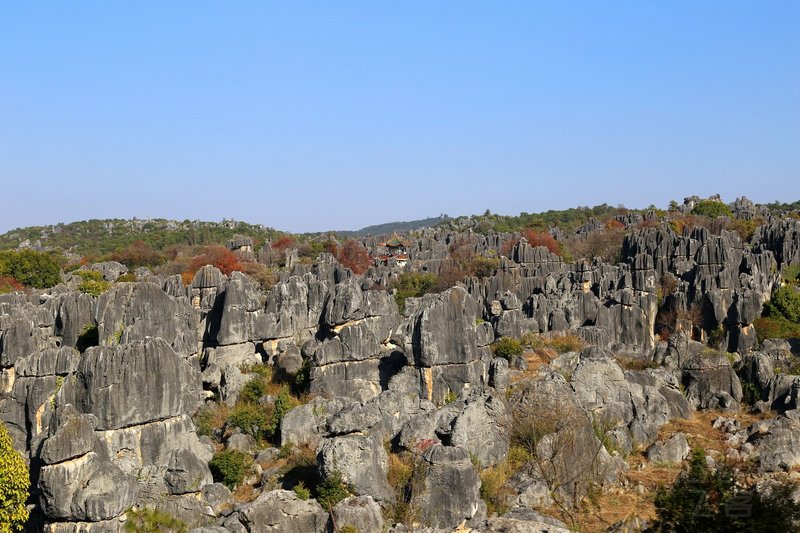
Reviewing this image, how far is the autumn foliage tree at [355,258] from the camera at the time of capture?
2271 inches

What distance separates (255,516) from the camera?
13.4 meters

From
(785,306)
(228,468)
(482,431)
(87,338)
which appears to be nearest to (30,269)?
(87,338)

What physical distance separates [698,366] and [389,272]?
27.6 metres

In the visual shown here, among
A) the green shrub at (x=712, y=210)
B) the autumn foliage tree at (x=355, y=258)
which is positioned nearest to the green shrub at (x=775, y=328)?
the autumn foliage tree at (x=355, y=258)

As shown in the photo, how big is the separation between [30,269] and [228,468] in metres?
39.1

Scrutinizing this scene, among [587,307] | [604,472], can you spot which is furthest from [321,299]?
[604,472]

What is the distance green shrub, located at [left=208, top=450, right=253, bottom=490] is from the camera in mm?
17078

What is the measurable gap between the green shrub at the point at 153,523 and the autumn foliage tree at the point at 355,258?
4183 cm

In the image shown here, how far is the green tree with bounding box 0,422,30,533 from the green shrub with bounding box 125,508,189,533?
5.58ft

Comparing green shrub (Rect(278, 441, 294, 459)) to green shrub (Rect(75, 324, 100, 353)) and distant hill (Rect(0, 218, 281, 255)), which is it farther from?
distant hill (Rect(0, 218, 281, 255))

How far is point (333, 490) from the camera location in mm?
14633

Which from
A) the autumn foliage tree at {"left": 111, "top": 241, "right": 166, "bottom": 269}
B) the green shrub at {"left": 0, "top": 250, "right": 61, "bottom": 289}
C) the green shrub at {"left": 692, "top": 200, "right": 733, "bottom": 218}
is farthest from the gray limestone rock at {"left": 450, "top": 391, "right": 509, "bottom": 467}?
the green shrub at {"left": 692, "top": 200, "right": 733, "bottom": 218}

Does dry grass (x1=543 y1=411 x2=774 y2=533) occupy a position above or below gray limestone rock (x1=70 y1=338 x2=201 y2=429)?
below

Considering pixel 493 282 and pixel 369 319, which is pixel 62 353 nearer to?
pixel 369 319
